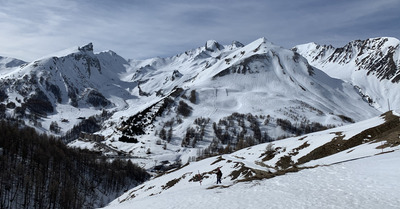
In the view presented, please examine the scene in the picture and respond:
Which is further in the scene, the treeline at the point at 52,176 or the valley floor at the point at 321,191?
the treeline at the point at 52,176

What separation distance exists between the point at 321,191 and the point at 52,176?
14868 centimetres

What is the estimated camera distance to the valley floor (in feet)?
76.9

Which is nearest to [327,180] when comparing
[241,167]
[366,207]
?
[366,207]

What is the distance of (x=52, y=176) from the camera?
144500 mm

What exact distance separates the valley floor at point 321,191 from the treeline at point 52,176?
106742 millimetres

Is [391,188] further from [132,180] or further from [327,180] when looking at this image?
[132,180]

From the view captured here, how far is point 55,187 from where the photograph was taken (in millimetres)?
119812

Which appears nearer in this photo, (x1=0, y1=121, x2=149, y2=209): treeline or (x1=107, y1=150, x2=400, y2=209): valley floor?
(x1=107, y1=150, x2=400, y2=209): valley floor

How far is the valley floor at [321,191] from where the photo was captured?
23.4 m

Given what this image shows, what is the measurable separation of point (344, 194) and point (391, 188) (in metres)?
3.91

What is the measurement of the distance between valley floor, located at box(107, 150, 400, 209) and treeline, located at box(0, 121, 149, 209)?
350 feet

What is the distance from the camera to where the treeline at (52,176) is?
387ft

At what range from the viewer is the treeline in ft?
387

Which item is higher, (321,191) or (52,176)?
(321,191)
